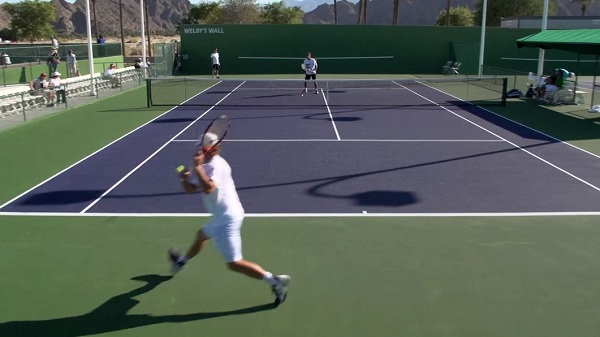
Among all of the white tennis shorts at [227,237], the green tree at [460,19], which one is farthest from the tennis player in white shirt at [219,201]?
the green tree at [460,19]

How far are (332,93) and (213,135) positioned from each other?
21.1 m

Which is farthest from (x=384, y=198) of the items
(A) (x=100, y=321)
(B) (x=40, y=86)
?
(B) (x=40, y=86)

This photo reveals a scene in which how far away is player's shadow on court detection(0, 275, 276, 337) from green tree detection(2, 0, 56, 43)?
209 ft

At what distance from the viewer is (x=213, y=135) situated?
18.4ft

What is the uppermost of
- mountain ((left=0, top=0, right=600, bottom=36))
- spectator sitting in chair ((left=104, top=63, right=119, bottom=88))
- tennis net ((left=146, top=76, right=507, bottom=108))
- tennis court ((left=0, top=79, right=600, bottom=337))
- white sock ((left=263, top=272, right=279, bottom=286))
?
mountain ((left=0, top=0, right=600, bottom=36))

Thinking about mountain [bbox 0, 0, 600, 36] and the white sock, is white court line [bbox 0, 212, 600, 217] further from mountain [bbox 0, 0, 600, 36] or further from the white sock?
mountain [bbox 0, 0, 600, 36]

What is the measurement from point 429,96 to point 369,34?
50.9 feet

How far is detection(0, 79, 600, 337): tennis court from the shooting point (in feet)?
19.1

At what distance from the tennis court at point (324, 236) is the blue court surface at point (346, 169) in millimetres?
57

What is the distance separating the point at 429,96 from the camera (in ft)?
83.3

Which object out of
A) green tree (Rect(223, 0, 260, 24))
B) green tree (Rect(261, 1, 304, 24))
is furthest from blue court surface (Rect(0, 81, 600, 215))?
green tree (Rect(223, 0, 260, 24))

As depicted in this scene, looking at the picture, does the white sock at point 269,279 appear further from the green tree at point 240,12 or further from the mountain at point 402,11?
the mountain at point 402,11

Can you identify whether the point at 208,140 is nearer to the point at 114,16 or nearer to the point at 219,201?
the point at 219,201

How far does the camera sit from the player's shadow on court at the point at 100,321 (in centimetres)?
553
